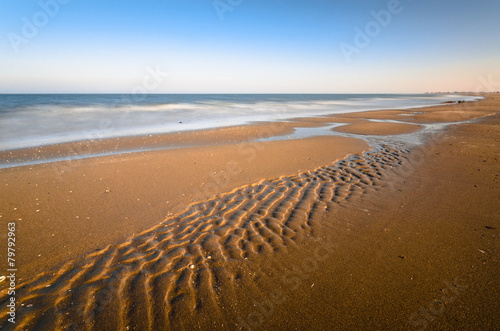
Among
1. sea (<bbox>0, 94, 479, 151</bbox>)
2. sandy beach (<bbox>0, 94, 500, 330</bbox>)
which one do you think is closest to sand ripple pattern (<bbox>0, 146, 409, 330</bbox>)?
sandy beach (<bbox>0, 94, 500, 330</bbox>)

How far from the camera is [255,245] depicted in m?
4.04

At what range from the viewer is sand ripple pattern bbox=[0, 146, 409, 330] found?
9.20 ft

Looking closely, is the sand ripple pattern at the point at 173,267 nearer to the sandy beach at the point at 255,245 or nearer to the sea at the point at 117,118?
the sandy beach at the point at 255,245

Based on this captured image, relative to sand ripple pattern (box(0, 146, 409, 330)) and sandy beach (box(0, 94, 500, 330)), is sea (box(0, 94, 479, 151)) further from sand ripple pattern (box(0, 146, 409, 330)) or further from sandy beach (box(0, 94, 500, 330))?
sand ripple pattern (box(0, 146, 409, 330))

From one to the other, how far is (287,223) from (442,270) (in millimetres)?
2408

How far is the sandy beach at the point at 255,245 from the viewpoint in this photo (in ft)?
9.15

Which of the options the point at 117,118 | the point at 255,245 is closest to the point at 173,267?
the point at 255,245

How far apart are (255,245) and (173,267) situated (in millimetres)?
1338

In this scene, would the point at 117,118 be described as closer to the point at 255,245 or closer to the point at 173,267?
the point at 173,267

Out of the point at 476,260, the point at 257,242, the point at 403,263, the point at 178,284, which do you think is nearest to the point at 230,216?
the point at 257,242

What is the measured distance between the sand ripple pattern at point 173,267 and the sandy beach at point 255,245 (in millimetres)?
20

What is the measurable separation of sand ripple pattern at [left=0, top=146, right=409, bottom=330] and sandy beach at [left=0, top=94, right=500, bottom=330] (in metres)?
0.02

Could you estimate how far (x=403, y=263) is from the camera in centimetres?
348

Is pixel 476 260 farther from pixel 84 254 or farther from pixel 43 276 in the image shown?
pixel 43 276
